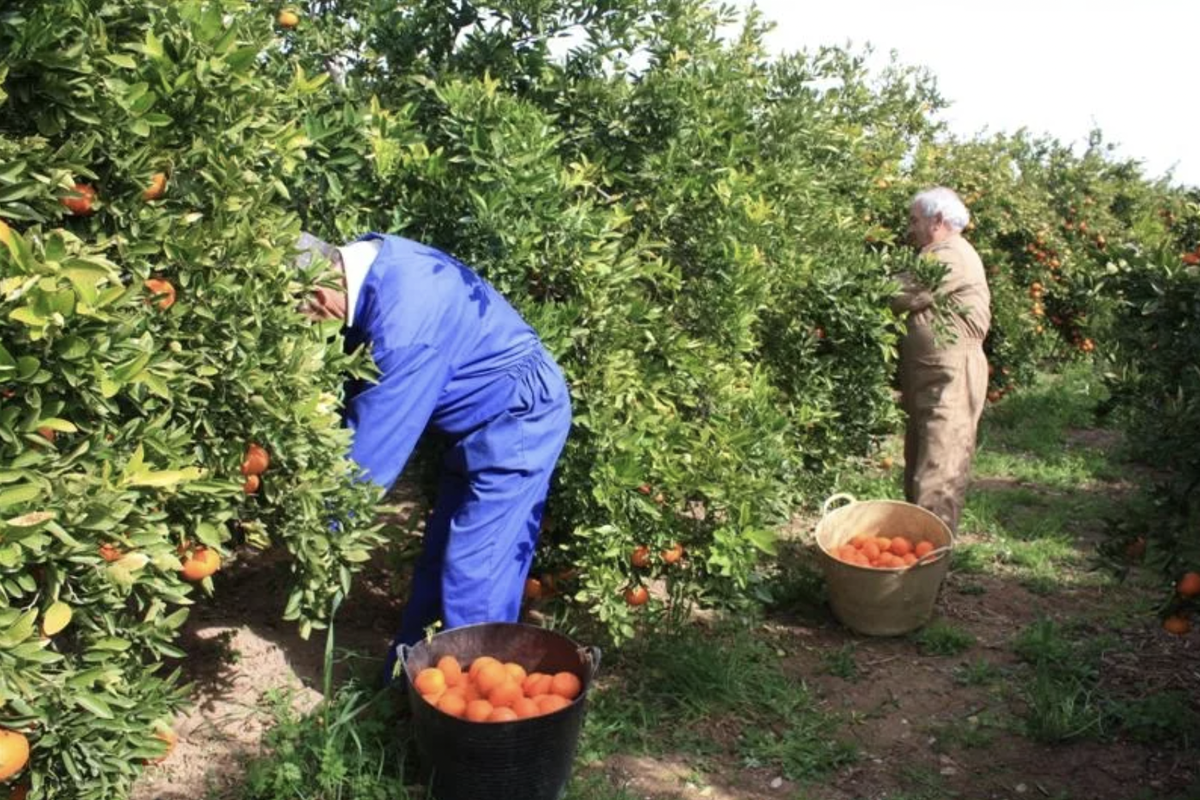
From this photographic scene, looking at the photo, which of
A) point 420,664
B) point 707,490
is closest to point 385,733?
point 420,664

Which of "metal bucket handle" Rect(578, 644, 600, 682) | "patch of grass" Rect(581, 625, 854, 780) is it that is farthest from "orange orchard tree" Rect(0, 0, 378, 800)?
"patch of grass" Rect(581, 625, 854, 780)

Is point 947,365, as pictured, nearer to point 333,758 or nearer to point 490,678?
point 490,678

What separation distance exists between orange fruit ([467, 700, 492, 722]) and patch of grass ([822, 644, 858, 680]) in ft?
6.69

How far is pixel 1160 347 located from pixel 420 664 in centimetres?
257

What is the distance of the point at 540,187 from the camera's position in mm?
3805

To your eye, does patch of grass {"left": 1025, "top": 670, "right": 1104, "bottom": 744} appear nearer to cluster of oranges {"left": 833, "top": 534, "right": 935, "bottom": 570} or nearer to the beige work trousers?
cluster of oranges {"left": 833, "top": 534, "right": 935, "bottom": 570}

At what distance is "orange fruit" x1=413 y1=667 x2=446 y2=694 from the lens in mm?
3182

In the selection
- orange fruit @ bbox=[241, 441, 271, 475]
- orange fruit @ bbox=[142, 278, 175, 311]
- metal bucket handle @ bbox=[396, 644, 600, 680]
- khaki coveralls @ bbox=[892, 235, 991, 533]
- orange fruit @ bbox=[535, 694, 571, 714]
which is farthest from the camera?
khaki coveralls @ bbox=[892, 235, 991, 533]

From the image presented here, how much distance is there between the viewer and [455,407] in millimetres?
3633

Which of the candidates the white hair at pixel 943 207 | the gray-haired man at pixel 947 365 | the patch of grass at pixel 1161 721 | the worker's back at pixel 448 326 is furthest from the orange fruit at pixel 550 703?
the white hair at pixel 943 207

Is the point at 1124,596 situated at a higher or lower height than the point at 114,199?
lower

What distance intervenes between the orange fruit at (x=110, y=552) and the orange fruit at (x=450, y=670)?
1.20 metres

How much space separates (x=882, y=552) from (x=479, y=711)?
2569 millimetres

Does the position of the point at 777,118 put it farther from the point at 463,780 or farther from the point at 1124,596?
the point at 463,780
